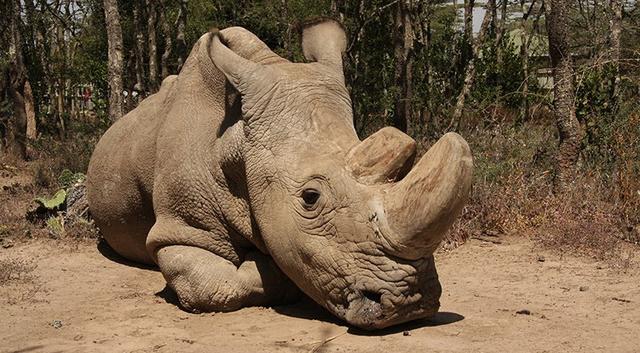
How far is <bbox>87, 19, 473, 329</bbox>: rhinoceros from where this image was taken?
4715 millimetres

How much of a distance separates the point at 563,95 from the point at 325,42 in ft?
13.9

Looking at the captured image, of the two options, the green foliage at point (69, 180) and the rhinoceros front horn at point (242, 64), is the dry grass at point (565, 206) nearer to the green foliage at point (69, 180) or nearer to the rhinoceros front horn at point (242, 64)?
the rhinoceros front horn at point (242, 64)

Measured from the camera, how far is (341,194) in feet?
16.3

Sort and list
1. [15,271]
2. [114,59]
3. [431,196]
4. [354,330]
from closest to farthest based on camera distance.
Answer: [431,196]
[354,330]
[15,271]
[114,59]

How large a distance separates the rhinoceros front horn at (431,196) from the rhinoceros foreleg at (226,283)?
62.5 inches

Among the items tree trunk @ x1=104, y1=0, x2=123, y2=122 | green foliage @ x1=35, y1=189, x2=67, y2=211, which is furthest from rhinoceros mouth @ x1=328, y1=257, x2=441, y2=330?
tree trunk @ x1=104, y1=0, x2=123, y2=122

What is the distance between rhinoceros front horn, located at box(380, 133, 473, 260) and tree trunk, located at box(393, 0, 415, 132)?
25.7 feet

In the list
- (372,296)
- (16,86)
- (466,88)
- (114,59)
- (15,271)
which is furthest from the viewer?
(16,86)

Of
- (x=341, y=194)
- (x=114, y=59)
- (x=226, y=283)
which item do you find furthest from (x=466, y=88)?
(x=341, y=194)

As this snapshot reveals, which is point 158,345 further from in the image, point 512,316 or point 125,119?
point 125,119

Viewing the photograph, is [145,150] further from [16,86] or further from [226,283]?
[16,86]

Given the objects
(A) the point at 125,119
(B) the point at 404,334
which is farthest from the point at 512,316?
(A) the point at 125,119

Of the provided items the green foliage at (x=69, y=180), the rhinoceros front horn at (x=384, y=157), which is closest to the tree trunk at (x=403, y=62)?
the green foliage at (x=69, y=180)

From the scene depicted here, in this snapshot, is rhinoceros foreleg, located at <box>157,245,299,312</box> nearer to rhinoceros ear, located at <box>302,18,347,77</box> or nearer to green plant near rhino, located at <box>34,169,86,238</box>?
rhinoceros ear, located at <box>302,18,347,77</box>
